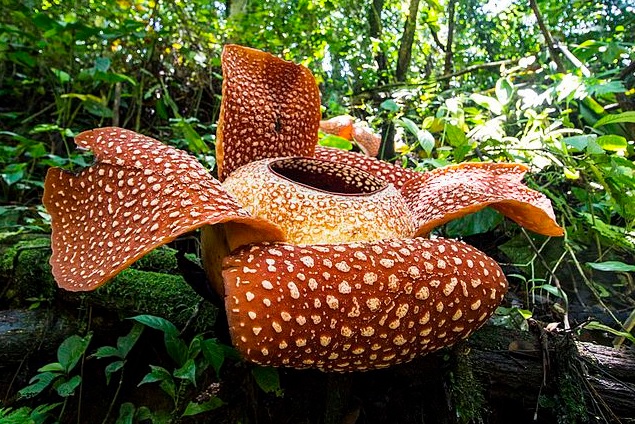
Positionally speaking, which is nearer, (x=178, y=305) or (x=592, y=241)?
(x=178, y=305)

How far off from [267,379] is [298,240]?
1.52ft

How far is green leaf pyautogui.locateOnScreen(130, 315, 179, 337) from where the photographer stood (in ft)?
5.36

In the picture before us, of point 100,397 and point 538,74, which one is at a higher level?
point 538,74

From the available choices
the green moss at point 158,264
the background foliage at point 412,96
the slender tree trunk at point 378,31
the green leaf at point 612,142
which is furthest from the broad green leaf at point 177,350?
the slender tree trunk at point 378,31

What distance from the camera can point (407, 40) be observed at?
5.27 metres

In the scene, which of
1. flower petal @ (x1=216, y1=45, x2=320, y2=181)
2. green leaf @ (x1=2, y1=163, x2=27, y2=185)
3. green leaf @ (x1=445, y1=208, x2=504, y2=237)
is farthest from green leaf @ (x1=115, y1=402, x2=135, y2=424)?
green leaf @ (x1=2, y1=163, x2=27, y2=185)

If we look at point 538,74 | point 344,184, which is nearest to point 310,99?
point 344,184

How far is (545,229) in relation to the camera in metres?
1.67

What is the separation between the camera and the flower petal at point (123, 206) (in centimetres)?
121

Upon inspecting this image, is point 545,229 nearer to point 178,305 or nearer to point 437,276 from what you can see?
point 437,276

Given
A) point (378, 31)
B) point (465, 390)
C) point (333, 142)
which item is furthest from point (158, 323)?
point (378, 31)

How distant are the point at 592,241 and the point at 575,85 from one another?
88cm

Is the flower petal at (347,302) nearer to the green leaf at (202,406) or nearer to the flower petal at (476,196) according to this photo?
the flower petal at (476,196)

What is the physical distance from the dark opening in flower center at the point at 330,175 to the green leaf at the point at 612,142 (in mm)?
1318
